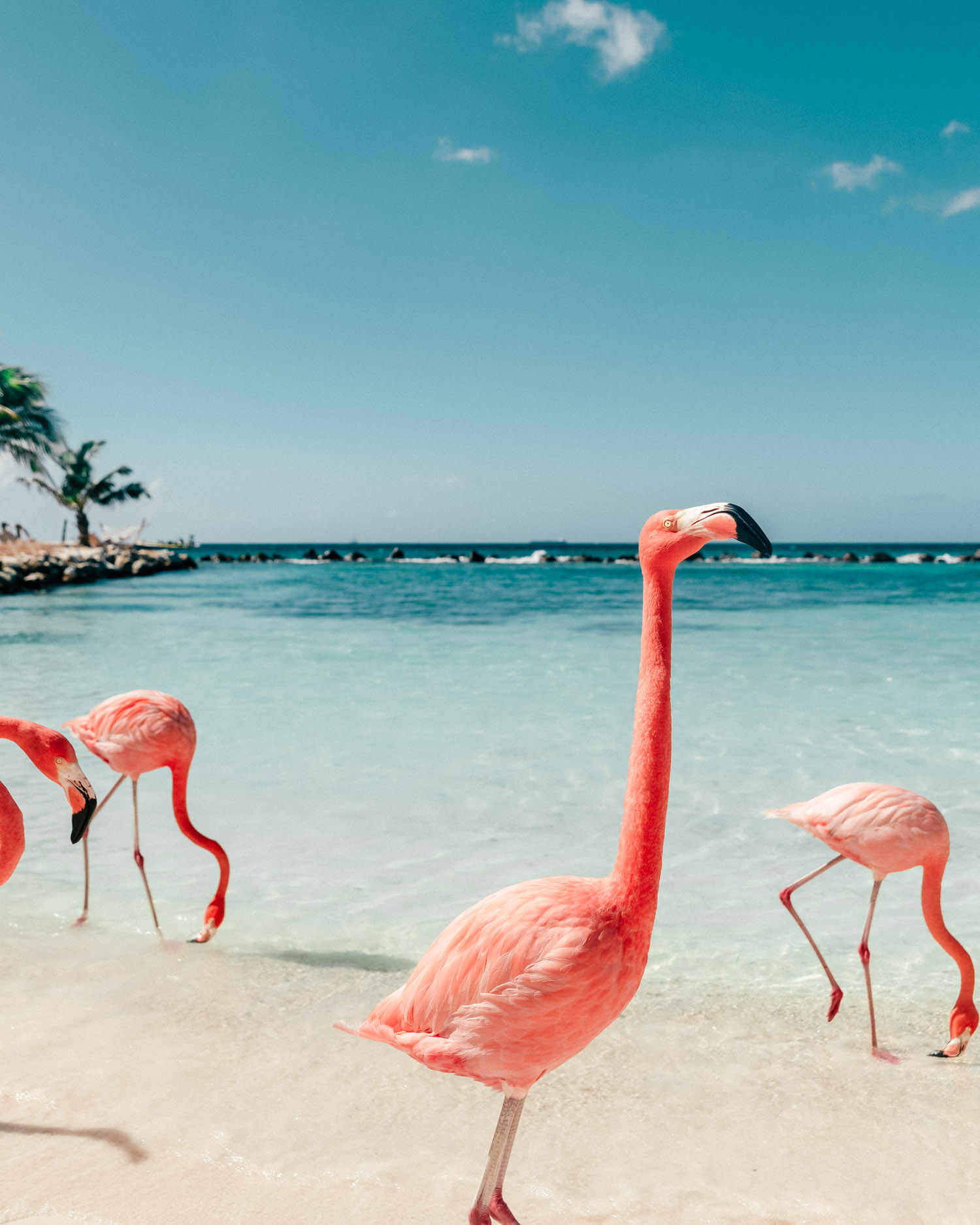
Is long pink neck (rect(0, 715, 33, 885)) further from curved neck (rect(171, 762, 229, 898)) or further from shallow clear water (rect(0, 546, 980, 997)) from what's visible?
shallow clear water (rect(0, 546, 980, 997))

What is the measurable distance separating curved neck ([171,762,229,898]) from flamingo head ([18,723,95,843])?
1527 millimetres

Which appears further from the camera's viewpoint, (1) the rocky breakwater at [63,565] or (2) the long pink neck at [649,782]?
(1) the rocky breakwater at [63,565]

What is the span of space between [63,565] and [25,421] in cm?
593

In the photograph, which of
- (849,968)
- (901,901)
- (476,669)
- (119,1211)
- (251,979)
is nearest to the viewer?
(119,1211)

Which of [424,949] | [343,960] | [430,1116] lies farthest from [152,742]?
[430,1116]

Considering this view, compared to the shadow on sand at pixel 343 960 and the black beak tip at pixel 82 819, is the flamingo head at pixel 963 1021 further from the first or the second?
the black beak tip at pixel 82 819

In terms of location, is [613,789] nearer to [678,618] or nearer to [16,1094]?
[16,1094]

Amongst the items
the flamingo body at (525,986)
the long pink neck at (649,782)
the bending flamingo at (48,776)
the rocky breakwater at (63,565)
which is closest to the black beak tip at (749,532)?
the long pink neck at (649,782)

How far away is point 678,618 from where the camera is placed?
897 inches

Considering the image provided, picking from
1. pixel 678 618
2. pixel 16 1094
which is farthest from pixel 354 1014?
pixel 678 618

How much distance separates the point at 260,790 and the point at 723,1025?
483 centimetres

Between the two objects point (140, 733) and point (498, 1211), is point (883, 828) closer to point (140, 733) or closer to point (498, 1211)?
point (498, 1211)

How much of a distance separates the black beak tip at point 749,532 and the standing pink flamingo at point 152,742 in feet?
10.4

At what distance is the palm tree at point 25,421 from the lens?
105ft
